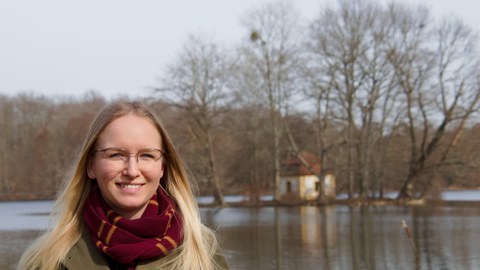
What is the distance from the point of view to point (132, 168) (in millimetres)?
2279

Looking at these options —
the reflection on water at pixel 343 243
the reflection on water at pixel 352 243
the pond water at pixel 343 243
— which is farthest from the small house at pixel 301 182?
the reflection on water at pixel 352 243

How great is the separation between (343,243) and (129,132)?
2304 centimetres

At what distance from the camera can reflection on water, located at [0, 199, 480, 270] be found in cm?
1947

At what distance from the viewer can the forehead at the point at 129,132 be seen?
233 cm

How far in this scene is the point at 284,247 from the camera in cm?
2417

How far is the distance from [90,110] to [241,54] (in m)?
43.9

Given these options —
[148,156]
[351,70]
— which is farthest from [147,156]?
[351,70]

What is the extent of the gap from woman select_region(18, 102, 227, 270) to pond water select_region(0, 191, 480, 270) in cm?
1167

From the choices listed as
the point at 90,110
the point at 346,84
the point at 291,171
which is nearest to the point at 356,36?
the point at 346,84

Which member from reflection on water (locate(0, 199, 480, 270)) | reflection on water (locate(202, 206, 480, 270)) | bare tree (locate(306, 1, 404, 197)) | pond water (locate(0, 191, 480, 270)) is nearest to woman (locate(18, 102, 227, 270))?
reflection on water (locate(202, 206, 480, 270))

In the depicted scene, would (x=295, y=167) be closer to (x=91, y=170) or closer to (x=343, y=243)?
(x=343, y=243)

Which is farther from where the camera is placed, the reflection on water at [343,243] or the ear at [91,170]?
the reflection on water at [343,243]

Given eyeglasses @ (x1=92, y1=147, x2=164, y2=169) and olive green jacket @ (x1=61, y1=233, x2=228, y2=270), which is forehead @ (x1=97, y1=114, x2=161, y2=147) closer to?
eyeglasses @ (x1=92, y1=147, x2=164, y2=169)

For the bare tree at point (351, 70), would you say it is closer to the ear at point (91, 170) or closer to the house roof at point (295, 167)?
the house roof at point (295, 167)
